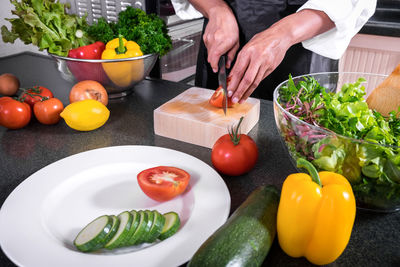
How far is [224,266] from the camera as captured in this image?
480 mm

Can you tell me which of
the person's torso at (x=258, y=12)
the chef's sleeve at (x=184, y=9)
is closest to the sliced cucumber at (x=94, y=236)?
the person's torso at (x=258, y=12)

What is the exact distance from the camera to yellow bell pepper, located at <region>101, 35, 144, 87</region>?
3.68 feet

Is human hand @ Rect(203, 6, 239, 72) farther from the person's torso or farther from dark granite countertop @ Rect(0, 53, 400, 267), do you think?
dark granite countertop @ Rect(0, 53, 400, 267)

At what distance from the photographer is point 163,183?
0.70 m

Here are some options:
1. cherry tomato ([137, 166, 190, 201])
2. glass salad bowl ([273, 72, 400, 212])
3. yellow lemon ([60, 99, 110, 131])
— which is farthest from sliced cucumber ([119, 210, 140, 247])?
yellow lemon ([60, 99, 110, 131])

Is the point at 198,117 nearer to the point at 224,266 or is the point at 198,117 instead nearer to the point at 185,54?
the point at 224,266

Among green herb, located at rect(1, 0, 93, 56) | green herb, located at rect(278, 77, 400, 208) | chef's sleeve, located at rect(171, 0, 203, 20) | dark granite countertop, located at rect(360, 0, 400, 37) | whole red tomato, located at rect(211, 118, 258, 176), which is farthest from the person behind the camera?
dark granite countertop, located at rect(360, 0, 400, 37)

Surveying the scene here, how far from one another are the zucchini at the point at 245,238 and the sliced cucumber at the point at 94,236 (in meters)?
0.16

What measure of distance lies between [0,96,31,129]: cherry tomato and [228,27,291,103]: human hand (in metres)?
0.59

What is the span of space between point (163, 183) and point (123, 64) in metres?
0.55

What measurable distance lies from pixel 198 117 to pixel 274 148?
22cm

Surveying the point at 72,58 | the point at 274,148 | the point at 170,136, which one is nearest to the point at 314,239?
the point at 274,148

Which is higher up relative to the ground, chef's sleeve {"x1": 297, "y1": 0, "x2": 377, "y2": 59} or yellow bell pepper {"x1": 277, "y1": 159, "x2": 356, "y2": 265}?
chef's sleeve {"x1": 297, "y1": 0, "x2": 377, "y2": 59}

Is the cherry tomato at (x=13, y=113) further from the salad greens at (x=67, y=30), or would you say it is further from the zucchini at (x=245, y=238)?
the zucchini at (x=245, y=238)
